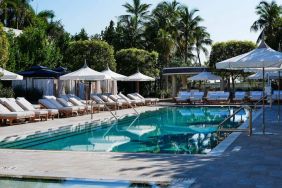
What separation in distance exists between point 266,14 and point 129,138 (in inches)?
1330

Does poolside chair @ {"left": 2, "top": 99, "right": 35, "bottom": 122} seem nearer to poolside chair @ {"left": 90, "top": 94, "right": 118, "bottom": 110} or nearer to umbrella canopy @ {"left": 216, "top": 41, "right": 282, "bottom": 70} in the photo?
poolside chair @ {"left": 90, "top": 94, "right": 118, "bottom": 110}

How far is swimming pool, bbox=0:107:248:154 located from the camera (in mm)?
11469

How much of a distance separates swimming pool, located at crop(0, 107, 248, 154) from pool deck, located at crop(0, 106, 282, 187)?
73.1 inches

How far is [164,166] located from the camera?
7570 millimetres

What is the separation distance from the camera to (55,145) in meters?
12.0

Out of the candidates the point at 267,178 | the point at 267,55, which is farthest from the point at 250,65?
the point at 267,178

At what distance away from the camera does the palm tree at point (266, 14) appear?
42.7m

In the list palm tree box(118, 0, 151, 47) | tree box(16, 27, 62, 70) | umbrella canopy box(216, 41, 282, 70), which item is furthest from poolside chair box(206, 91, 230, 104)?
palm tree box(118, 0, 151, 47)

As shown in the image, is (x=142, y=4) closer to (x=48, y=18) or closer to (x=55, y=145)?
(x=48, y=18)

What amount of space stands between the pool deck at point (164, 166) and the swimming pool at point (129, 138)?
186 centimetres

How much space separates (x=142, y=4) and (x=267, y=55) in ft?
127

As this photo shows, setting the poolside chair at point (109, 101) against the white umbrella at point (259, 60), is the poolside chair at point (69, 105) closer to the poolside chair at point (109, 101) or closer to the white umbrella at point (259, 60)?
the poolside chair at point (109, 101)

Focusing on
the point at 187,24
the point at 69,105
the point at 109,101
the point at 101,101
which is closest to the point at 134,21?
the point at 187,24

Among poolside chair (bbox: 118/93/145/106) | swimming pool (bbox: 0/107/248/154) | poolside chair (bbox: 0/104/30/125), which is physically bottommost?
swimming pool (bbox: 0/107/248/154)
